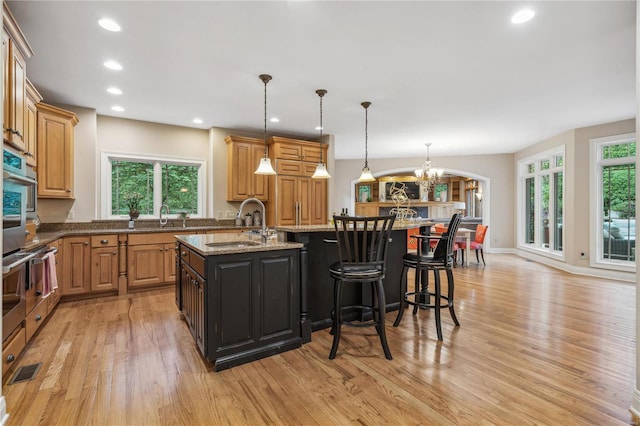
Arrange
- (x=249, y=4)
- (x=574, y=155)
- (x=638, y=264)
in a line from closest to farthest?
1. (x=638, y=264)
2. (x=249, y=4)
3. (x=574, y=155)

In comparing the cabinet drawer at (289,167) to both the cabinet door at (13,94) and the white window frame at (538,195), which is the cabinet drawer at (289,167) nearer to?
the cabinet door at (13,94)

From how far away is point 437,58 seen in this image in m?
3.10

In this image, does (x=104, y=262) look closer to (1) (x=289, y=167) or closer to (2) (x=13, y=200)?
(2) (x=13, y=200)

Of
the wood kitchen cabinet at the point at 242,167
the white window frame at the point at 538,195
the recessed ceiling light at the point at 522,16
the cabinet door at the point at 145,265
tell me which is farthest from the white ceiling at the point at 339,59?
the cabinet door at the point at 145,265

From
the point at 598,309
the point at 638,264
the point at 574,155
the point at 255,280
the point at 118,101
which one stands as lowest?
the point at 598,309

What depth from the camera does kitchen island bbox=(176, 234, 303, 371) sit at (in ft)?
7.45

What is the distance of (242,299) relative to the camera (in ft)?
7.83

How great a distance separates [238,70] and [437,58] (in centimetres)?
207

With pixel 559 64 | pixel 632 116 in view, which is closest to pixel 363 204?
pixel 632 116

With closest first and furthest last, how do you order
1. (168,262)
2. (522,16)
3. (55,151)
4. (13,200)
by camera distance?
A: (13,200)
(522,16)
(55,151)
(168,262)

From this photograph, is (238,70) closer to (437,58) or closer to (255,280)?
(437,58)

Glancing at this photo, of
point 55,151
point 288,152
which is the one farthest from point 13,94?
point 288,152

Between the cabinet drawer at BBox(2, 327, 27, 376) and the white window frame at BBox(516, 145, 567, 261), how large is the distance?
810 cm

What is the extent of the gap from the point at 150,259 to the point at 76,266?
0.85 meters
